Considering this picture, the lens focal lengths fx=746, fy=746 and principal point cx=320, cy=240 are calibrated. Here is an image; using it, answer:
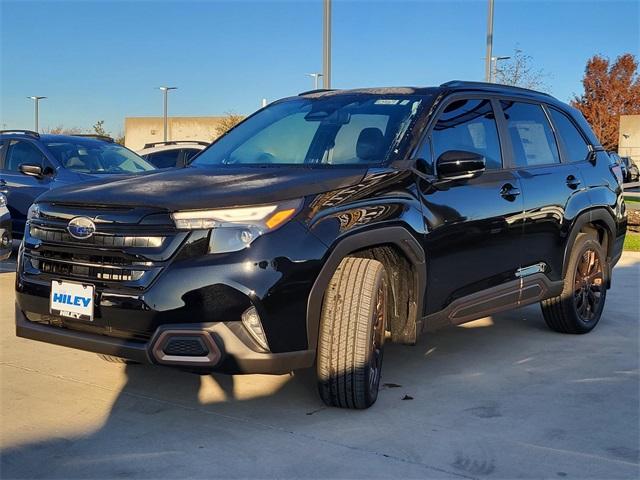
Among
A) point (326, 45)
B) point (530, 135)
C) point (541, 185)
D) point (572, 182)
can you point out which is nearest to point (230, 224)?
point (541, 185)

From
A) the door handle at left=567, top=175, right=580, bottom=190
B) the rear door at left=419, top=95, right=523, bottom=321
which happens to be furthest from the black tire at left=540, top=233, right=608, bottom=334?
the rear door at left=419, top=95, right=523, bottom=321

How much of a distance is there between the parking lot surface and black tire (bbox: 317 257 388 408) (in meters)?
0.20

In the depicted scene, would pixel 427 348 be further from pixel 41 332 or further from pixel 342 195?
pixel 41 332

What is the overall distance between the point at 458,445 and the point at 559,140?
10.1ft

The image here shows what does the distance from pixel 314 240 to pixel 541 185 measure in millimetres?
2387

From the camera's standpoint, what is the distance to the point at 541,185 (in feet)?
17.5

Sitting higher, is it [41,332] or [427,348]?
[41,332]

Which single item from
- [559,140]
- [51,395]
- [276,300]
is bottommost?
[51,395]

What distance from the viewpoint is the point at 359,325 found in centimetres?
379

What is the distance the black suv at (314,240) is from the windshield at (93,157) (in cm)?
419

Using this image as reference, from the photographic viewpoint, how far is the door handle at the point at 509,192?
4926 mm

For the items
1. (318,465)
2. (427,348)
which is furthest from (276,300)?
(427,348)

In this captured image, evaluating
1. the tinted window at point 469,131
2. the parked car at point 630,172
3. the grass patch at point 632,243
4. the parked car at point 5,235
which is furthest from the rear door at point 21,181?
the grass patch at point 632,243

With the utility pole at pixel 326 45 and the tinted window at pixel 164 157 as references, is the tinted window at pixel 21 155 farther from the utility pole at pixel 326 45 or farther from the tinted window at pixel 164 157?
the tinted window at pixel 164 157
